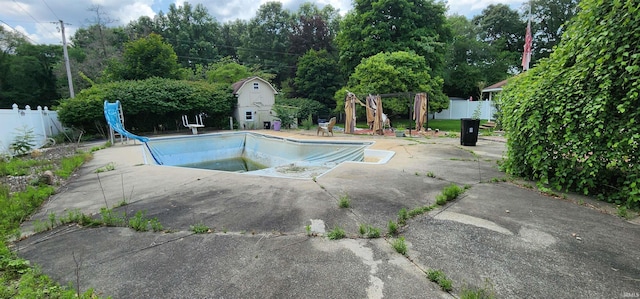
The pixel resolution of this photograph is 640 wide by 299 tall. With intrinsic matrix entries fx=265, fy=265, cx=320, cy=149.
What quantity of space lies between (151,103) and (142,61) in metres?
5.76

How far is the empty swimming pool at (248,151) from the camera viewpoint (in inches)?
372

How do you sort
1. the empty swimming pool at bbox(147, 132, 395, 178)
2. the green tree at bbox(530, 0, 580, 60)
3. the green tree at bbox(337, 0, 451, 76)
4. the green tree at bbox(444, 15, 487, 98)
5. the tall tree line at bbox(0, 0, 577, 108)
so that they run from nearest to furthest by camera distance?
the empty swimming pool at bbox(147, 132, 395, 178) < the green tree at bbox(337, 0, 451, 76) < the tall tree line at bbox(0, 0, 577, 108) < the green tree at bbox(444, 15, 487, 98) < the green tree at bbox(530, 0, 580, 60)

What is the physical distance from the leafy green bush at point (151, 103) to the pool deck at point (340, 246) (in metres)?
11.4

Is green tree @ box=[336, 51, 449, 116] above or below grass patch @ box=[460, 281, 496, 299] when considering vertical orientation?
above

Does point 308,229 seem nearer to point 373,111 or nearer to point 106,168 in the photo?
point 106,168

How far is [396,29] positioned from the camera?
19.0 m

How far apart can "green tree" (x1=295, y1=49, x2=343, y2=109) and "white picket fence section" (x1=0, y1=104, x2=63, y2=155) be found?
15.5 m

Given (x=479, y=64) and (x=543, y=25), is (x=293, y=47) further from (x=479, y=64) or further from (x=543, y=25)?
(x=543, y=25)

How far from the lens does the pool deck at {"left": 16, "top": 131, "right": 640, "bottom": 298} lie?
5.94ft

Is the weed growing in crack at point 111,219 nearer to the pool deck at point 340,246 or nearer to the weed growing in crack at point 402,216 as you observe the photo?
the pool deck at point 340,246

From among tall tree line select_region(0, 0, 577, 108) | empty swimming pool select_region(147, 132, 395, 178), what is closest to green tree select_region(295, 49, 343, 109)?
tall tree line select_region(0, 0, 577, 108)

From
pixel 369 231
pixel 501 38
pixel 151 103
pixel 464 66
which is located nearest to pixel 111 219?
pixel 369 231

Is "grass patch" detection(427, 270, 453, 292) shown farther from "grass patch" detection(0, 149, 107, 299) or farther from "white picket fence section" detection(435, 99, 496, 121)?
"white picket fence section" detection(435, 99, 496, 121)

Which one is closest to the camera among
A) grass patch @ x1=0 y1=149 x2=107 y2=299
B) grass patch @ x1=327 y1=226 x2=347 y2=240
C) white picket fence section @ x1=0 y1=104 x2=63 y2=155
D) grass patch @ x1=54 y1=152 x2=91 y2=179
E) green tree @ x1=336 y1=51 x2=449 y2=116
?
grass patch @ x1=0 y1=149 x2=107 y2=299
